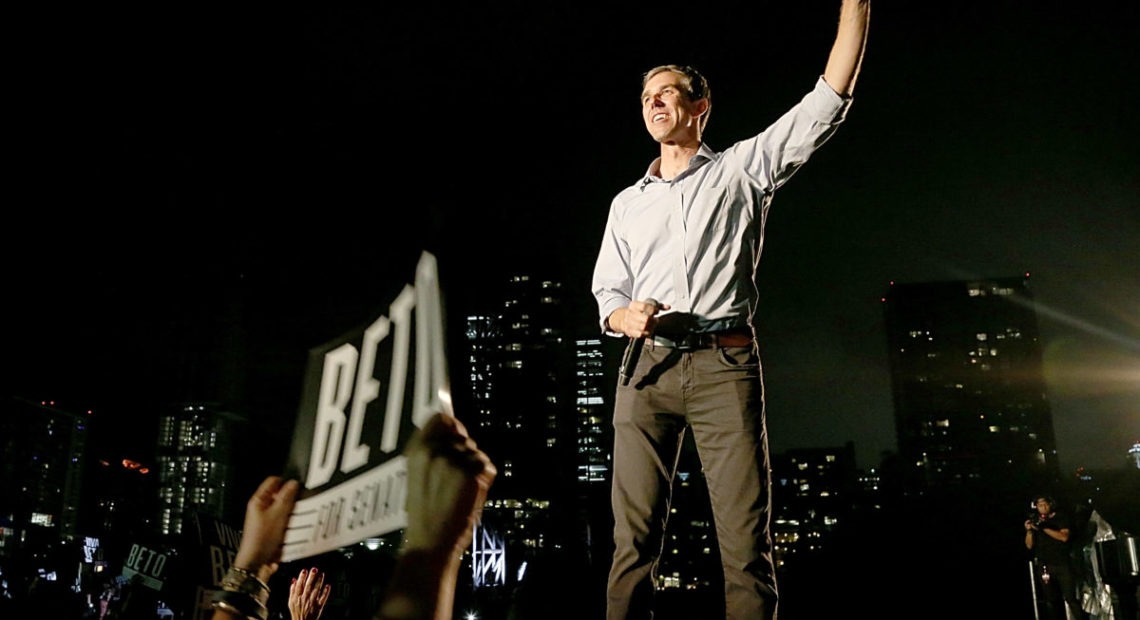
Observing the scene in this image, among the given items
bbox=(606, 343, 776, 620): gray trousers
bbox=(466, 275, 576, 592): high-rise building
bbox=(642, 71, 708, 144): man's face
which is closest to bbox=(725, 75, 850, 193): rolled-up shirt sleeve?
bbox=(642, 71, 708, 144): man's face

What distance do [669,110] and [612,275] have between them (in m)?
0.70

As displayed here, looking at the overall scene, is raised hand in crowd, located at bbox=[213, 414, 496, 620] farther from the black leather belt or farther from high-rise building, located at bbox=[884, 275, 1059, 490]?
high-rise building, located at bbox=[884, 275, 1059, 490]

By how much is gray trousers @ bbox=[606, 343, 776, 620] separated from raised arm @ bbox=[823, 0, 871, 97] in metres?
0.97

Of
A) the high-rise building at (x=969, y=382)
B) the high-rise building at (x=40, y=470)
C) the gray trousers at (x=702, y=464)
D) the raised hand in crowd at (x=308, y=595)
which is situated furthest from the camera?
the high-rise building at (x=40, y=470)

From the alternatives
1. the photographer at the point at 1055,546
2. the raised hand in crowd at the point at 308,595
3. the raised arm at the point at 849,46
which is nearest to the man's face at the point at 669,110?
the raised arm at the point at 849,46

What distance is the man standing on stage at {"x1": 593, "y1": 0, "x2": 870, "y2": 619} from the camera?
7.79 ft

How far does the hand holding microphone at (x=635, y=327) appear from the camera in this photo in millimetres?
2436

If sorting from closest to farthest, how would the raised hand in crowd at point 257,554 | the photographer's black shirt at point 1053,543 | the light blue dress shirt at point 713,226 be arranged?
the raised hand in crowd at point 257,554, the light blue dress shirt at point 713,226, the photographer's black shirt at point 1053,543

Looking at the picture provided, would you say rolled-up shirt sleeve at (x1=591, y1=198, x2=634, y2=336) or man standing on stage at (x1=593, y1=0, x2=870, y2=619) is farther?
rolled-up shirt sleeve at (x1=591, y1=198, x2=634, y2=336)

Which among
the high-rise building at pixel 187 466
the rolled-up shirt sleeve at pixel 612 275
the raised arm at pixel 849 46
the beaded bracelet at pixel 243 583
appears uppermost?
the high-rise building at pixel 187 466

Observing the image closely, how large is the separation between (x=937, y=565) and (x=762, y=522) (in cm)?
2502

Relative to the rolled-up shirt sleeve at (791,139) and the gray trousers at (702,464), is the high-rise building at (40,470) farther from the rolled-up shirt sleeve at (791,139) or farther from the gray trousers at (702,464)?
the rolled-up shirt sleeve at (791,139)

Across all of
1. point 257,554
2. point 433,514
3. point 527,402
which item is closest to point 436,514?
point 433,514

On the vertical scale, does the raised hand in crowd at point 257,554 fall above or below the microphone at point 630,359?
below
